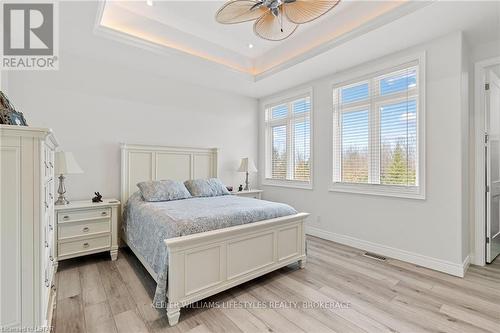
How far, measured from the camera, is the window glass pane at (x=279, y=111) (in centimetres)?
477

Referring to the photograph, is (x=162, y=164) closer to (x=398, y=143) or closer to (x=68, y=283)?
(x=68, y=283)

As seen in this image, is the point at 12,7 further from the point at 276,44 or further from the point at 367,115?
the point at 367,115

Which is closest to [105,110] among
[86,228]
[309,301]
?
[86,228]

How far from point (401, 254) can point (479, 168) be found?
1379 millimetres

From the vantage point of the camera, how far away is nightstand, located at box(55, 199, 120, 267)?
8.91 ft

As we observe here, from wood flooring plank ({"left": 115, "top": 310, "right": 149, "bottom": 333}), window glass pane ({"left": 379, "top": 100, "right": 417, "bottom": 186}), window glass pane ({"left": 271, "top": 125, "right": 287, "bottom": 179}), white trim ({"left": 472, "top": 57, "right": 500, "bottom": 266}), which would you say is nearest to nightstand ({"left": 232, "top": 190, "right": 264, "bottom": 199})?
window glass pane ({"left": 271, "top": 125, "right": 287, "bottom": 179})

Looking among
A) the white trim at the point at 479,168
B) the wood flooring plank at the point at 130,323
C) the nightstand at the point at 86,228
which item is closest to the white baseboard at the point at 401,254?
the white trim at the point at 479,168

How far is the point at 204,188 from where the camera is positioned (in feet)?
12.0

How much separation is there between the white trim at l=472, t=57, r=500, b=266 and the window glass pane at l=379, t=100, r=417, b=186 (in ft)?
2.31

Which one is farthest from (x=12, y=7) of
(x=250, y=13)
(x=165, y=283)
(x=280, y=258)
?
(x=280, y=258)

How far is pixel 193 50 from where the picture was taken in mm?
3518

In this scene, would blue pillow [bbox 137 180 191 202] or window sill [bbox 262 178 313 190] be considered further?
window sill [bbox 262 178 313 190]

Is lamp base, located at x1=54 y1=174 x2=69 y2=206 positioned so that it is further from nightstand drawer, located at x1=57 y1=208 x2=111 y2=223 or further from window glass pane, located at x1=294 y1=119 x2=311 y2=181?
window glass pane, located at x1=294 y1=119 x2=311 y2=181

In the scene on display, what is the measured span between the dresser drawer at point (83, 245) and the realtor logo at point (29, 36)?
6.82 feet
